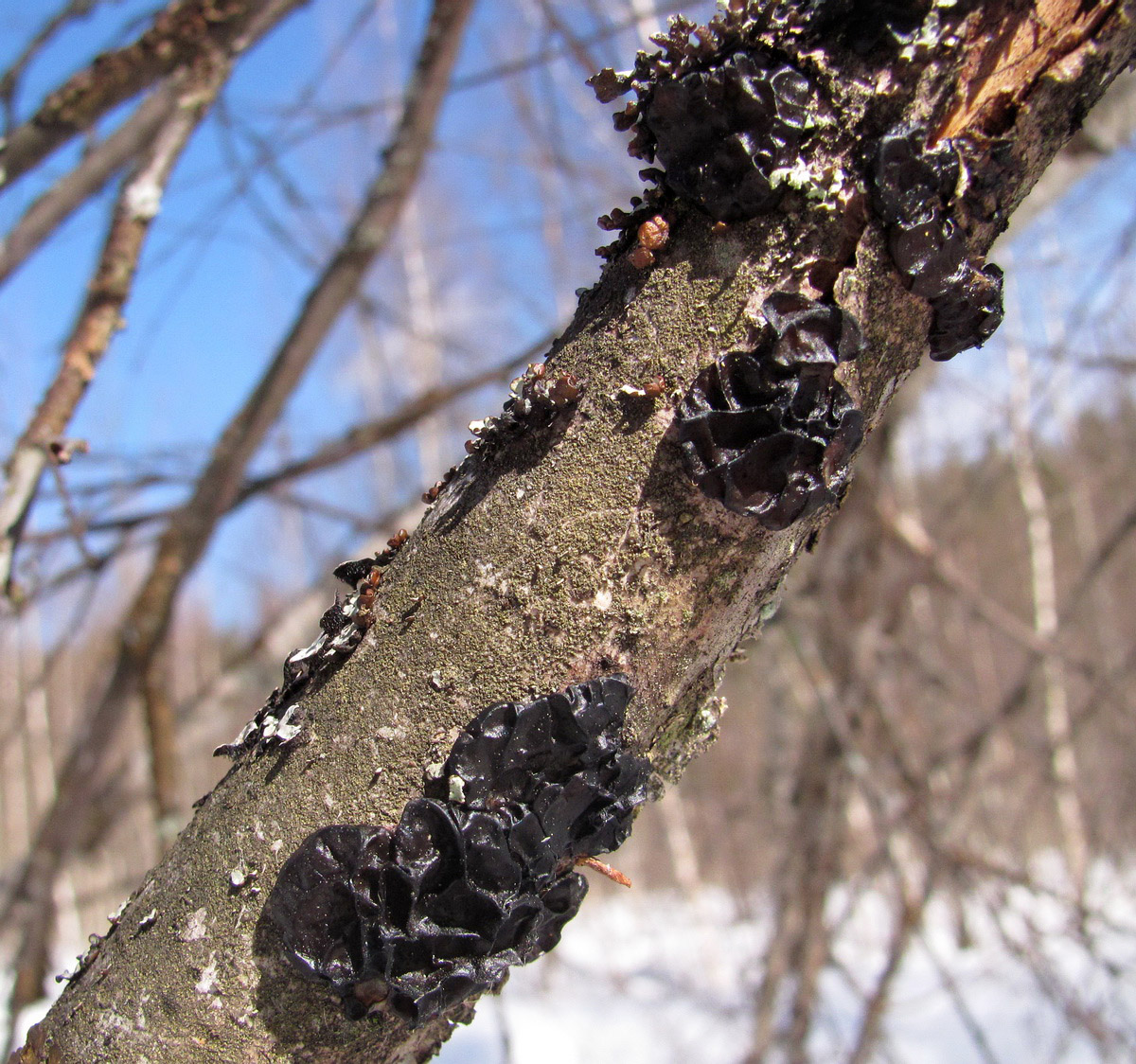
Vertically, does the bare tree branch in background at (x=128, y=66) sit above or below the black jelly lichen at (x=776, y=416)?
above

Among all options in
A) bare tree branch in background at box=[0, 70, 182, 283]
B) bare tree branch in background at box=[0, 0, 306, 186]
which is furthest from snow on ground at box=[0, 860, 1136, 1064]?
bare tree branch in background at box=[0, 0, 306, 186]

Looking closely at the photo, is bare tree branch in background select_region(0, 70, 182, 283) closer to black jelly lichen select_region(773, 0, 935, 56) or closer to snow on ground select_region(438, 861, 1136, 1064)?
black jelly lichen select_region(773, 0, 935, 56)

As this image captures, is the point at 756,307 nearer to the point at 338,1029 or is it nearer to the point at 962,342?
the point at 962,342

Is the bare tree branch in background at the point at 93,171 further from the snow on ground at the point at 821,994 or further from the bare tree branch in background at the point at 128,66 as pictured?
the snow on ground at the point at 821,994

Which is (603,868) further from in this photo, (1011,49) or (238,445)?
(238,445)

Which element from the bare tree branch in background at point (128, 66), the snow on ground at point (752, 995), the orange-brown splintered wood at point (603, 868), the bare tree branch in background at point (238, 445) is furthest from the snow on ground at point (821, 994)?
the bare tree branch in background at point (128, 66)

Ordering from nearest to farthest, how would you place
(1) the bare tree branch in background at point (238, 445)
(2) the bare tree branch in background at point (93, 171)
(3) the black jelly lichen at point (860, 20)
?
(3) the black jelly lichen at point (860, 20) < (2) the bare tree branch in background at point (93, 171) < (1) the bare tree branch in background at point (238, 445)

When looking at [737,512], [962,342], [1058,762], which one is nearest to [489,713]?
[737,512]

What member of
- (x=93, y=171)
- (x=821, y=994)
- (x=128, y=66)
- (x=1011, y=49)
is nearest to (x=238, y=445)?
(x=93, y=171)
